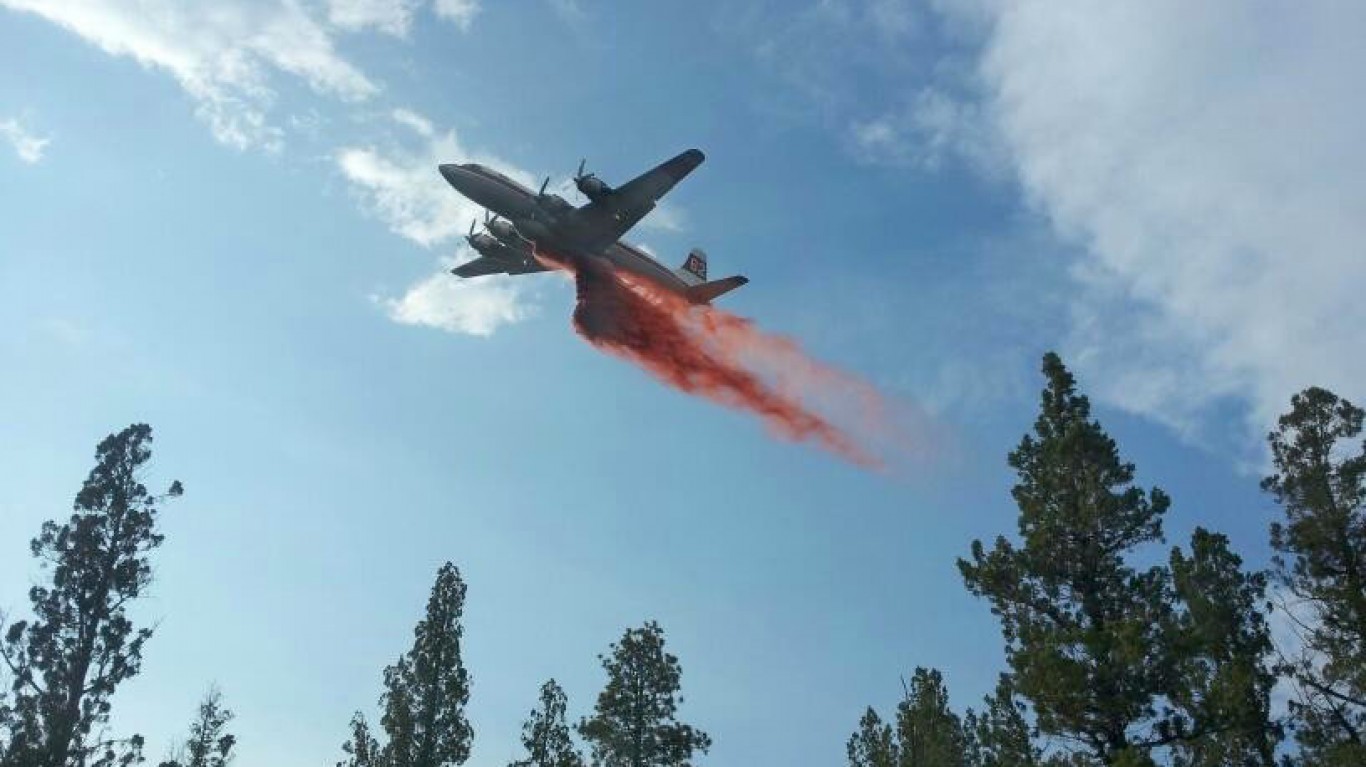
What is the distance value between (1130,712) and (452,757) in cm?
3347

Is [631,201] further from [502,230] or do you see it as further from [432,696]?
[432,696]

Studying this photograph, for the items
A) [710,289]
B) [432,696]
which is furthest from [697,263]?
[432,696]

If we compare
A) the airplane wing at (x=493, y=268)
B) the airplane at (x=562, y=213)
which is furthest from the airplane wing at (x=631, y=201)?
the airplane wing at (x=493, y=268)

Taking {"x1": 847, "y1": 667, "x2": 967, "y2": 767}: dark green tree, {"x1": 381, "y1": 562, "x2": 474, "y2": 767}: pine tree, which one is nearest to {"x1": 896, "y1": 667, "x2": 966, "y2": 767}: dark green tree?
{"x1": 847, "y1": 667, "x2": 967, "y2": 767}: dark green tree

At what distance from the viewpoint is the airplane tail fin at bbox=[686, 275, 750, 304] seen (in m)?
57.4

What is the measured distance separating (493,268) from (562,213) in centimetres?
815

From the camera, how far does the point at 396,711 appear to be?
49.8 meters

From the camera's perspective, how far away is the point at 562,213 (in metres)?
51.6

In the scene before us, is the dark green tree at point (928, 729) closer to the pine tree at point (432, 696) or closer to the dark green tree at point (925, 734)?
the dark green tree at point (925, 734)

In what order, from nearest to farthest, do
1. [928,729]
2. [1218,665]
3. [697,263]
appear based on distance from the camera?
[1218,665]
[928,729]
[697,263]

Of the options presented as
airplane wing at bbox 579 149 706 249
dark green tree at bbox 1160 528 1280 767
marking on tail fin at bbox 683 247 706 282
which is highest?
marking on tail fin at bbox 683 247 706 282

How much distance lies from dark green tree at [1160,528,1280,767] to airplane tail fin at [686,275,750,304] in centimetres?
3050

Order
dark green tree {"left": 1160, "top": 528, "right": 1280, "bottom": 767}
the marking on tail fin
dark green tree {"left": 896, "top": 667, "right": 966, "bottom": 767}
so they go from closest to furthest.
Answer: dark green tree {"left": 1160, "top": 528, "right": 1280, "bottom": 767}
dark green tree {"left": 896, "top": 667, "right": 966, "bottom": 767}
the marking on tail fin

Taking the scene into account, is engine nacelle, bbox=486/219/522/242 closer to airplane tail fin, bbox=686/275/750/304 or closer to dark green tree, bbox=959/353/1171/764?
airplane tail fin, bbox=686/275/750/304
